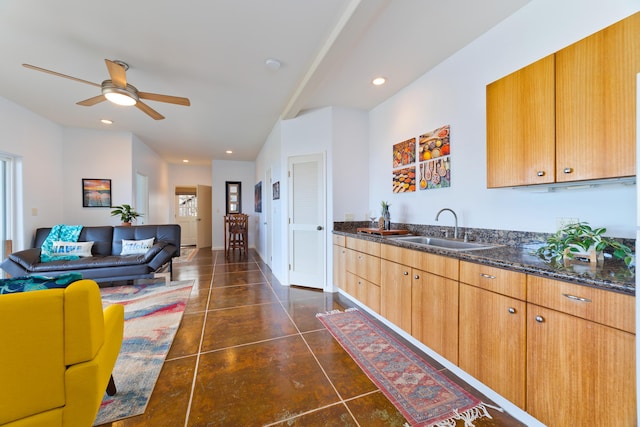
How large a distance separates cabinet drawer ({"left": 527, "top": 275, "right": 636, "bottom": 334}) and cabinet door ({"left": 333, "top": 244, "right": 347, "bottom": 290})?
2094mm

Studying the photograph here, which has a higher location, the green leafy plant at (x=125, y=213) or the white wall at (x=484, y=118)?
the white wall at (x=484, y=118)

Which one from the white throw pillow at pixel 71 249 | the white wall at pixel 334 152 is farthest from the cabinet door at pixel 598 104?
the white throw pillow at pixel 71 249

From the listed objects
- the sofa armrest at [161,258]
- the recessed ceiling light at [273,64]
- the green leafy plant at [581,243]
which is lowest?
the sofa armrest at [161,258]

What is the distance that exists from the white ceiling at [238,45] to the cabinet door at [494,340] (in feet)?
6.57

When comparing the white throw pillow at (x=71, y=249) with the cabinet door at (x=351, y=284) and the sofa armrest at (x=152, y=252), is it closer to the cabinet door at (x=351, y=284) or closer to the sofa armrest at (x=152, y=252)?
the sofa armrest at (x=152, y=252)

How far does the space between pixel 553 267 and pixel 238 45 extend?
2.73 metres

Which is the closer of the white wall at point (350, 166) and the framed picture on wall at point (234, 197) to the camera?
the white wall at point (350, 166)

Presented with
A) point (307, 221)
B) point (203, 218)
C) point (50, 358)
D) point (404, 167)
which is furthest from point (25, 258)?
point (404, 167)

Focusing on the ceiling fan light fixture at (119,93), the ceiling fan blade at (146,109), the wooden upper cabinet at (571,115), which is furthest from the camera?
the ceiling fan blade at (146,109)

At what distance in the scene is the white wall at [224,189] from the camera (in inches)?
290

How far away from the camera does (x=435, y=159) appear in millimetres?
2625

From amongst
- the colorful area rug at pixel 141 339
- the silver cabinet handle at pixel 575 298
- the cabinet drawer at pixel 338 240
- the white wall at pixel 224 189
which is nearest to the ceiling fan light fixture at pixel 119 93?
the colorful area rug at pixel 141 339

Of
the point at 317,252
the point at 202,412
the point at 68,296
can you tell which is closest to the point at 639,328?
the point at 202,412

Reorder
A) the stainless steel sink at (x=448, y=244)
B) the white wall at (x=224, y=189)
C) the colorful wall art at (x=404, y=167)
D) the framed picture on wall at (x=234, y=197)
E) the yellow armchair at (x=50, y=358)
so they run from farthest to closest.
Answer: the framed picture on wall at (x=234, y=197) → the white wall at (x=224, y=189) → the colorful wall art at (x=404, y=167) → the stainless steel sink at (x=448, y=244) → the yellow armchair at (x=50, y=358)
